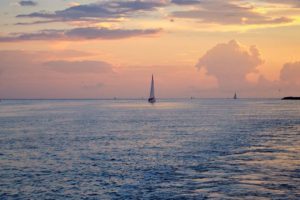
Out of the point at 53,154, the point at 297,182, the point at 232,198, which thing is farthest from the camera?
the point at 53,154

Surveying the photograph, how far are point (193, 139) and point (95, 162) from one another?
26.0 metres

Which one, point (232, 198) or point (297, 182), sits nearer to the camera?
point (232, 198)

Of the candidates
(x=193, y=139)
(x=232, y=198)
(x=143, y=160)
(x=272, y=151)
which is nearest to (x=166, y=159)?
(x=143, y=160)

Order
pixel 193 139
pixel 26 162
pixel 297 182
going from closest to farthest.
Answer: pixel 297 182, pixel 26 162, pixel 193 139

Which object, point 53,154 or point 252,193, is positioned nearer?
point 252,193

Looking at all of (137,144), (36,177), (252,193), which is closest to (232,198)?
(252,193)

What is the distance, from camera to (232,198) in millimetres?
28266

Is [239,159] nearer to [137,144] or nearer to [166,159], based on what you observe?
[166,159]

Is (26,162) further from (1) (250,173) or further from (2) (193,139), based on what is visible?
(2) (193,139)

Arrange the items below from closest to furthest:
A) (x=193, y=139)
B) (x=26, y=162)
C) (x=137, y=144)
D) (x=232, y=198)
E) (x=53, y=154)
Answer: (x=232, y=198), (x=26, y=162), (x=53, y=154), (x=137, y=144), (x=193, y=139)

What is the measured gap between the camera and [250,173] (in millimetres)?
36812

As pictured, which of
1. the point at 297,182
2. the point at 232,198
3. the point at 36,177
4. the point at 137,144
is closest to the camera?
the point at 232,198

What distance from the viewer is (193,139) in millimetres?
66625

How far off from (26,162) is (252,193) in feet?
79.0
